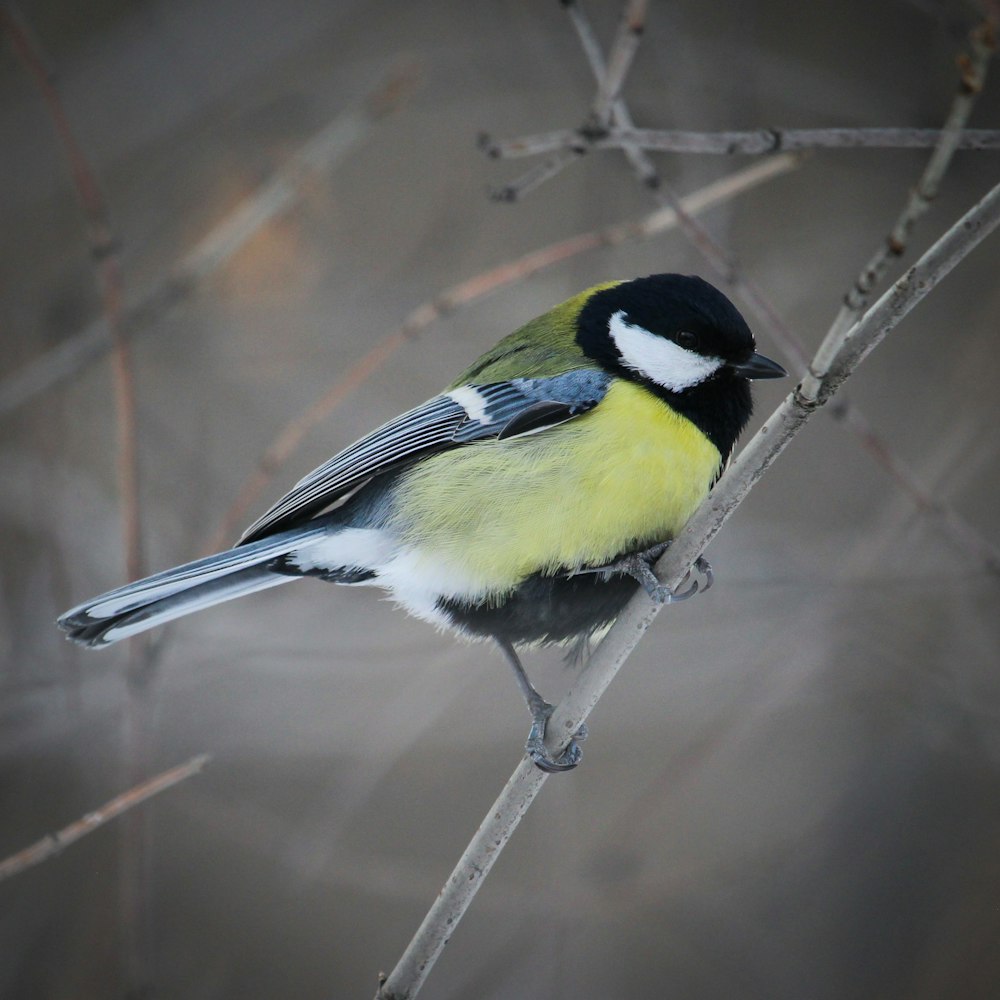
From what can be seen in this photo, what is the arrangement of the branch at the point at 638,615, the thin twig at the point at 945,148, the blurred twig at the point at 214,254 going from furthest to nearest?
the blurred twig at the point at 214,254 → the branch at the point at 638,615 → the thin twig at the point at 945,148

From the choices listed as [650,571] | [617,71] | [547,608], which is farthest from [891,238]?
[547,608]

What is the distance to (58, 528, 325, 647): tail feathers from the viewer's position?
1390 mm

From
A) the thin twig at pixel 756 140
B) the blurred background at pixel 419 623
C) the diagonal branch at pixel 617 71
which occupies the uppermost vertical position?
the diagonal branch at pixel 617 71

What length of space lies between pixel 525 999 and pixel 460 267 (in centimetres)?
198

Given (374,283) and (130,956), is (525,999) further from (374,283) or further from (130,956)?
(374,283)

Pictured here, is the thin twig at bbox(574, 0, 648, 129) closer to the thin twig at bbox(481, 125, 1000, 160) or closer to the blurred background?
the thin twig at bbox(481, 125, 1000, 160)

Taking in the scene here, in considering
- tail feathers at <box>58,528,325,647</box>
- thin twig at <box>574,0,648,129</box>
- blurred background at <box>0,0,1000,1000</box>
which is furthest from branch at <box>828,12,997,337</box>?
blurred background at <box>0,0,1000,1000</box>

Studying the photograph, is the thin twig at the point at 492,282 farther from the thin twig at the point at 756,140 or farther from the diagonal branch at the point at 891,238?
the thin twig at the point at 756,140

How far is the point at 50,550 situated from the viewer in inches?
78.1

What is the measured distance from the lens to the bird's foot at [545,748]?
1.28 meters

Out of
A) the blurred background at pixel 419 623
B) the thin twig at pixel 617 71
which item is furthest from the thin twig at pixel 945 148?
the blurred background at pixel 419 623

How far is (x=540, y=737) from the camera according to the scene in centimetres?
140

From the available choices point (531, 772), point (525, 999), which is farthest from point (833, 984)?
point (531, 772)

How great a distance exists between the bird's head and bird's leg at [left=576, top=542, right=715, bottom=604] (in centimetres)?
28
